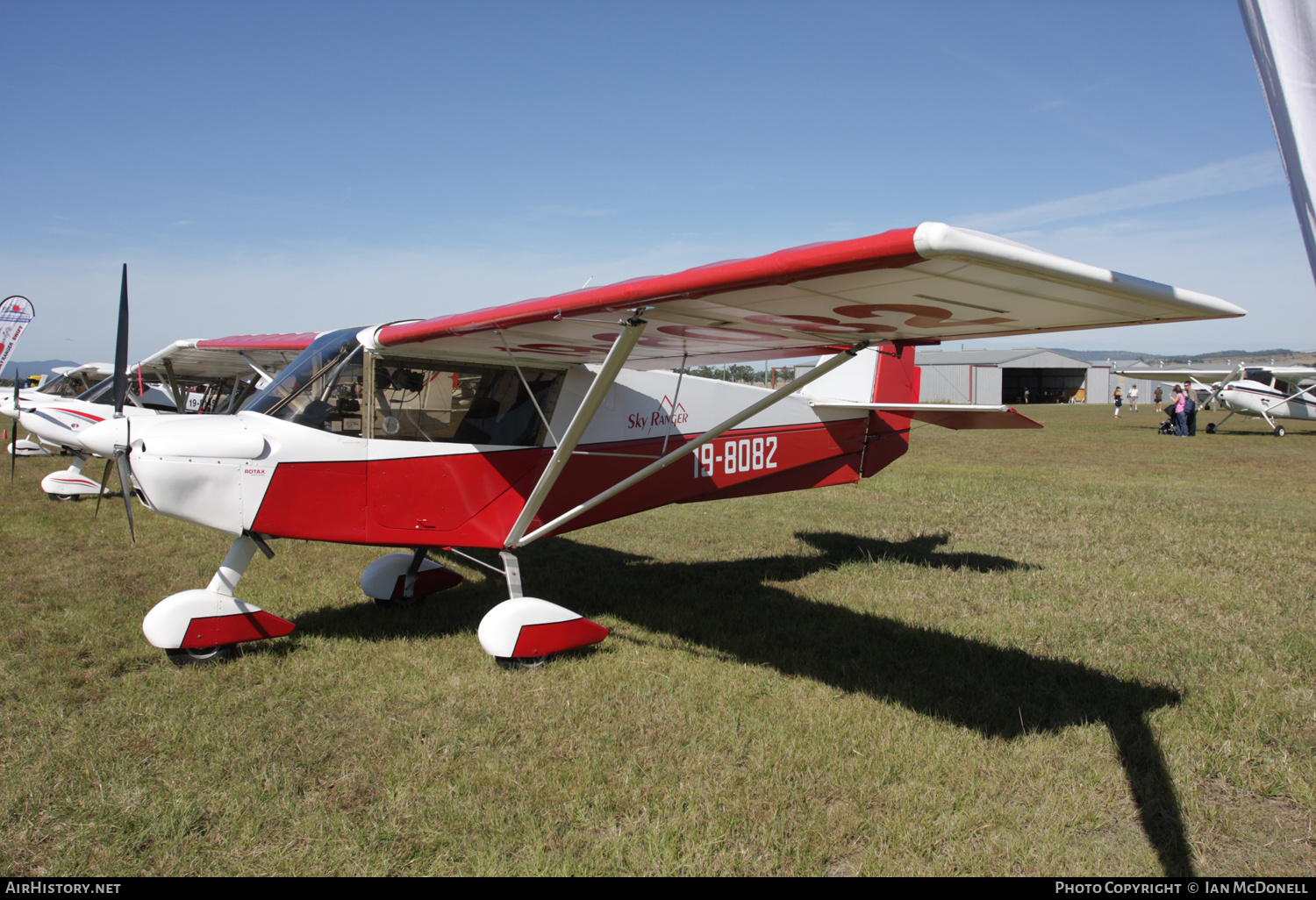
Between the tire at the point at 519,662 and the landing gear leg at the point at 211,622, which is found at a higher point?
the landing gear leg at the point at 211,622

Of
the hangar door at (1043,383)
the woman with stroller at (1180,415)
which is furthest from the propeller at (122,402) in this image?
the hangar door at (1043,383)

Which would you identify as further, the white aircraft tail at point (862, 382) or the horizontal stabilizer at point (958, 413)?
the white aircraft tail at point (862, 382)

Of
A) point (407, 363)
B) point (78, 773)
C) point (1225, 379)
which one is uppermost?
point (1225, 379)

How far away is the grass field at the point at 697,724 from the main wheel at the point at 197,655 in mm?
146

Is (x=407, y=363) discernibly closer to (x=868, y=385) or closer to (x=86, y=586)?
(x=86, y=586)

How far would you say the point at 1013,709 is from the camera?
368 cm

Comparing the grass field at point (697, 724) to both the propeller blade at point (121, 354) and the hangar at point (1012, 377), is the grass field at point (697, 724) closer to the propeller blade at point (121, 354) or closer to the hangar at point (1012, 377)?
the propeller blade at point (121, 354)

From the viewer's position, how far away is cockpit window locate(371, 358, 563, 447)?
15.1 feet

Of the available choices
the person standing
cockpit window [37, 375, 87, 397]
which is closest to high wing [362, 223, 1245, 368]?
cockpit window [37, 375, 87, 397]

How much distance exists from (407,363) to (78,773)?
8.57 ft

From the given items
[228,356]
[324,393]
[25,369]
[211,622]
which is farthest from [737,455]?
[25,369]

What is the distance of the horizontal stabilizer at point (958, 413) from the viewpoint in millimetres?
6234

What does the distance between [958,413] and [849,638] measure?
8.66 ft
